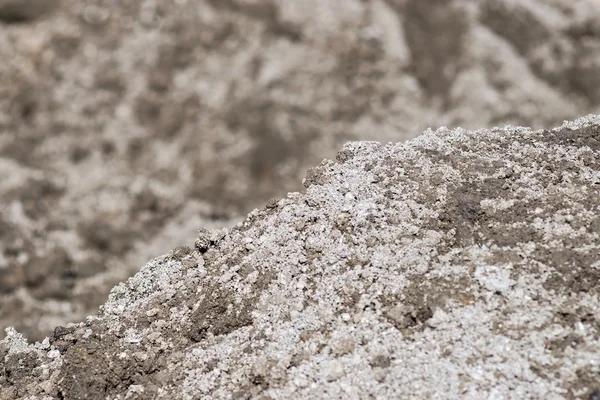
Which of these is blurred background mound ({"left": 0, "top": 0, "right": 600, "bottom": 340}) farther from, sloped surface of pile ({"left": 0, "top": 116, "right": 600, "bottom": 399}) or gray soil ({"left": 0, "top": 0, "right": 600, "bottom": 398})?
sloped surface of pile ({"left": 0, "top": 116, "right": 600, "bottom": 399})

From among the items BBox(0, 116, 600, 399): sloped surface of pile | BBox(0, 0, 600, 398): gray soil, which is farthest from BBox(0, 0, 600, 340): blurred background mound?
BBox(0, 116, 600, 399): sloped surface of pile

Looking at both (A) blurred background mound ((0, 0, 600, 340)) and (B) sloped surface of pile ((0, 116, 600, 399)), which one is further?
(A) blurred background mound ((0, 0, 600, 340))

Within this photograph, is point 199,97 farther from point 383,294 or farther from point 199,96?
point 383,294

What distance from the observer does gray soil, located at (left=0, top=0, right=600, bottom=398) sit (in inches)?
255

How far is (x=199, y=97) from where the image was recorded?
759 cm

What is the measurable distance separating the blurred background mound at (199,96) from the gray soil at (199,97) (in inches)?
0.7

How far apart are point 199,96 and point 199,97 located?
0.04ft

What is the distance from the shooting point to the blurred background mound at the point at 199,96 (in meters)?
6.50

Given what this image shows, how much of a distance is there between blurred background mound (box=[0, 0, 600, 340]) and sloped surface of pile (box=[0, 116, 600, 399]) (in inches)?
147

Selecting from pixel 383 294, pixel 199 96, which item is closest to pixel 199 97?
pixel 199 96

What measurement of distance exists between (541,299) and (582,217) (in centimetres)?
43

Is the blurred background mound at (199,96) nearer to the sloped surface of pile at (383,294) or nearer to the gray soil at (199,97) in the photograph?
the gray soil at (199,97)

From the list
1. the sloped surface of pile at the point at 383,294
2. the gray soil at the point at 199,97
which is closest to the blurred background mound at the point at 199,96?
the gray soil at the point at 199,97

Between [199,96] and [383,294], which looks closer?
[383,294]
